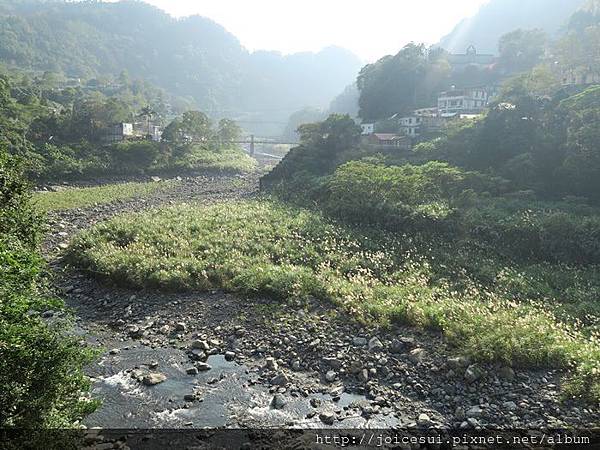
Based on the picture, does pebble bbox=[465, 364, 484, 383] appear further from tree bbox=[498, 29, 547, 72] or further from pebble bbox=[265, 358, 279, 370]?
tree bbox=[498, 29, 547, 72]

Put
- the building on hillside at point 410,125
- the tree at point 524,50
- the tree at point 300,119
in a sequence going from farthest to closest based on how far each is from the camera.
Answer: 1. the tree at point 300,119
2. the tree at point 524,50
3. the building on hillside at point 410,125

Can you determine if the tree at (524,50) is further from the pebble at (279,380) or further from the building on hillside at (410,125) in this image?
the pebble at (279,380)

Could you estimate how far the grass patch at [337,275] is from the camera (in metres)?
13.1

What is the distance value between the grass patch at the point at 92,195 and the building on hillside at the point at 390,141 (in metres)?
24.4

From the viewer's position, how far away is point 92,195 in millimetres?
41562

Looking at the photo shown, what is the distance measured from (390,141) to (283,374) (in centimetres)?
3872

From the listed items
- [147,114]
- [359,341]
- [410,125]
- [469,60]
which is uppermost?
[469,60]

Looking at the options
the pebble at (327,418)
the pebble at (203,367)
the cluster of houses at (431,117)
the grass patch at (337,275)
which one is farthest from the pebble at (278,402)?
the cluster of houses at (431,117)

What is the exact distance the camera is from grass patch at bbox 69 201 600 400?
13.1 meters

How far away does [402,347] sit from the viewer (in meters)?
13.9

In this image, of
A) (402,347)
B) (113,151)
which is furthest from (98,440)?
(113,151)

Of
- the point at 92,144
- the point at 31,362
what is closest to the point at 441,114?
the point at 92,144

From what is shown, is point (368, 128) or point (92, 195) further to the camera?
point (368, 128)

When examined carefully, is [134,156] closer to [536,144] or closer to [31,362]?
[536,144]
